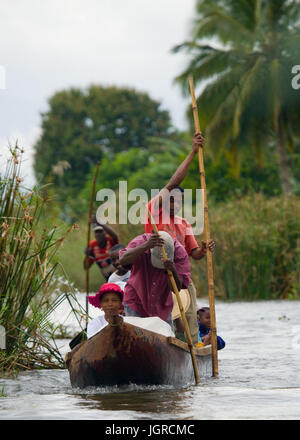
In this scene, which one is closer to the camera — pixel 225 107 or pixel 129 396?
pixel 129 396

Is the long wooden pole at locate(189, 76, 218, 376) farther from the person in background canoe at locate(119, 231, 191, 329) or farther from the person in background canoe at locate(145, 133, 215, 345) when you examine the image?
the person in background canoe at locate(119, 231, 191, 329)

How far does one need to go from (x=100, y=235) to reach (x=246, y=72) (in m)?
16.0

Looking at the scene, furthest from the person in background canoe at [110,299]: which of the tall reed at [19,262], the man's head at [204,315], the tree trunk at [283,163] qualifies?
the tree trunk at [283,163]

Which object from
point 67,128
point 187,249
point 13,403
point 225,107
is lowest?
point 13,403

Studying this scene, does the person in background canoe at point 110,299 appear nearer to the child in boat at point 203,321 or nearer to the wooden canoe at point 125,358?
the wooden canoe at point 125,358

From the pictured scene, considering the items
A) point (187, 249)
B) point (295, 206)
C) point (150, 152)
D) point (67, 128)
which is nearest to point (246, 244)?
point (295, 206)

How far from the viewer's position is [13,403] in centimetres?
701

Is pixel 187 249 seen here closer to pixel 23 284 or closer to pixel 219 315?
pixel 23 284

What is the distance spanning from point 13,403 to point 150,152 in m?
35.9

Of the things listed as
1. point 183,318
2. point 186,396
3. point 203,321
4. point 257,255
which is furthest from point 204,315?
point 257,255

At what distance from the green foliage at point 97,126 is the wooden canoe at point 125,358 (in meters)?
37.0

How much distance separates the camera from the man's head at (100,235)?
13383 millimetres

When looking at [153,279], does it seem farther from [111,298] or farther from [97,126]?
[97,126]

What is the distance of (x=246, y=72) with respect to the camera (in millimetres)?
28312
